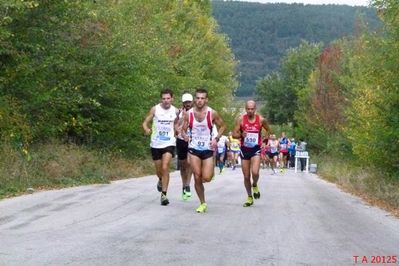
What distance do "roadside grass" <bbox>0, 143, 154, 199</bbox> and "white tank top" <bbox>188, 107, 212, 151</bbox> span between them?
3902 mm

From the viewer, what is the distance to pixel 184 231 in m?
8.87

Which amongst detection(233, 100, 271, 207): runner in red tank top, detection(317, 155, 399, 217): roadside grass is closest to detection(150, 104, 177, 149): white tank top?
detection(233, 100, 271, 207): runner in red tank top

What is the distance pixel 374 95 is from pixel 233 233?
10.2 metres

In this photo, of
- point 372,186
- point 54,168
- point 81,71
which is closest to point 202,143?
point 54,168

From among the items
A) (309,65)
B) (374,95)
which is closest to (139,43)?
(374,95)

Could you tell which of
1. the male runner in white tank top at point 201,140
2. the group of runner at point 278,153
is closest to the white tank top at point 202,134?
the male runner in white tank top at point 201,140

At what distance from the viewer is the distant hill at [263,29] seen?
128 m

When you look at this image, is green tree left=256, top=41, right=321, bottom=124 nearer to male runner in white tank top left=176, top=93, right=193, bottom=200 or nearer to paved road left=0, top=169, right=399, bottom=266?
male runner in white tank top left=176, top=93, right=193, bottom=200

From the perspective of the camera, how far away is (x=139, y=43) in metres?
21.7

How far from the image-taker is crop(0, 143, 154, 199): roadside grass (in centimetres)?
1430

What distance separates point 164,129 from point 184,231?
12.9 feet

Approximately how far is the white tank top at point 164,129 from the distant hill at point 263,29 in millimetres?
111778

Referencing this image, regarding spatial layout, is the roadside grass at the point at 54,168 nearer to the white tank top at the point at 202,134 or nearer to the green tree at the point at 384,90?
the white tank top at the point at 202,134

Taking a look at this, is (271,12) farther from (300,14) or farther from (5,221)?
(5,221)
